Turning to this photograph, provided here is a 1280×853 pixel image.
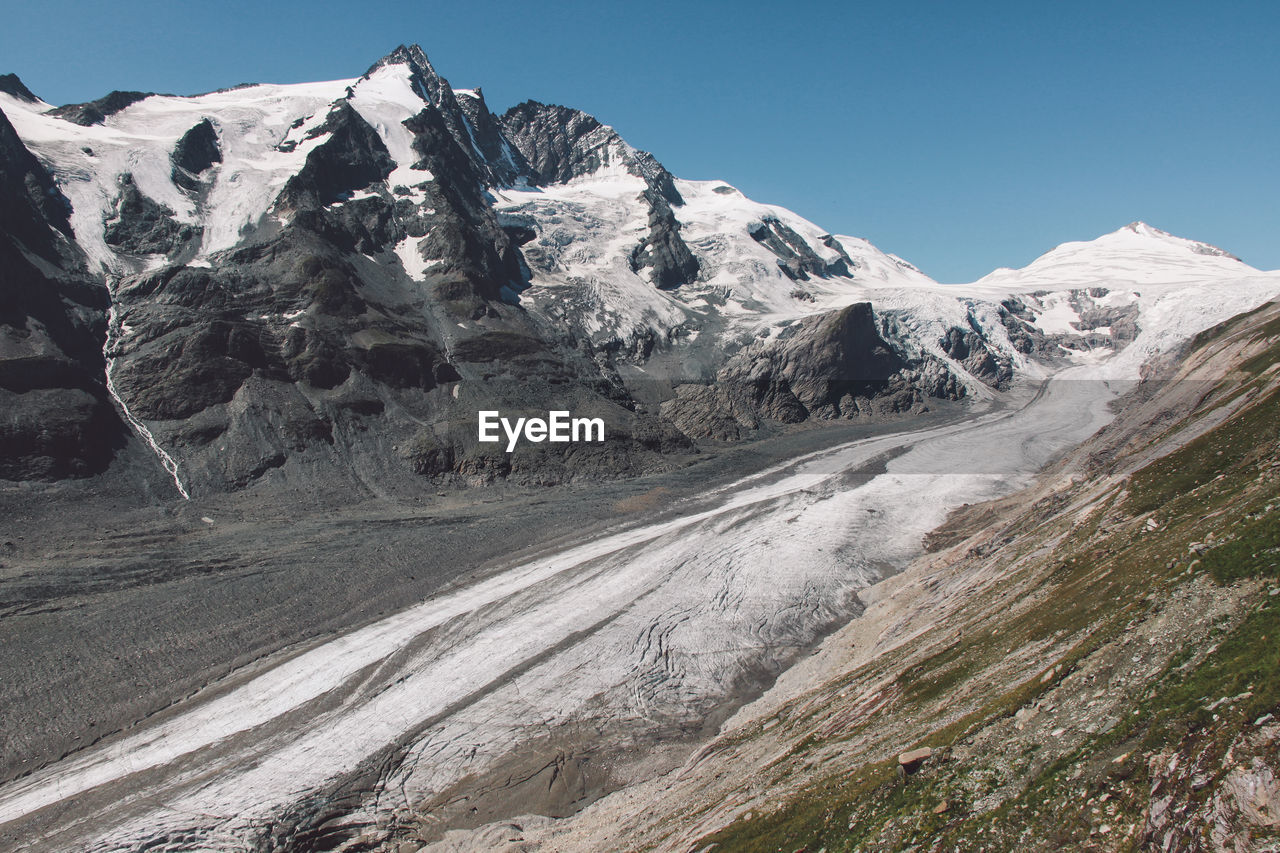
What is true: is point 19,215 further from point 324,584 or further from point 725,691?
point 725,691

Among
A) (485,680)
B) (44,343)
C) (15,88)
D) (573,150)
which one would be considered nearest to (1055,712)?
(485,680)

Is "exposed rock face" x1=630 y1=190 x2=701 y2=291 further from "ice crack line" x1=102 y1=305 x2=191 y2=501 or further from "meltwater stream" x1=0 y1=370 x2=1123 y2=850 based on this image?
"meltwater stream" x1=0 y1=370 x2=1123 y2=850

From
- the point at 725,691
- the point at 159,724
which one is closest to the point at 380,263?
the point at 159,724

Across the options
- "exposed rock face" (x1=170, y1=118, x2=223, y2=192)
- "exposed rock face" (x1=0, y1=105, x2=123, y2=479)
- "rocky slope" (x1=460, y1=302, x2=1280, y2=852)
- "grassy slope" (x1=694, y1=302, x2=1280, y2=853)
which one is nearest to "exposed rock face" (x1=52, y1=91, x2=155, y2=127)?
"exposed rock face" (x1=170, y1=118, x2=223, y2=192)

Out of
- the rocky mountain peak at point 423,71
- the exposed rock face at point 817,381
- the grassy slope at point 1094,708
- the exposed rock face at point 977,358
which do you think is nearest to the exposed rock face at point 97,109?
the rocky mountain peak at point 423,71

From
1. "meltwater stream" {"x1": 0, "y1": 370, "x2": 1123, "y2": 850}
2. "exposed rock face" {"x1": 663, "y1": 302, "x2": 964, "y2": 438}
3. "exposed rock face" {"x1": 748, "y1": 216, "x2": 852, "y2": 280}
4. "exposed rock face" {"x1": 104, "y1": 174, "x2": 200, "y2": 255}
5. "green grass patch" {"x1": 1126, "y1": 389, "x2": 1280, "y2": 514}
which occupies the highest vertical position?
"exposed rock face" {"x1": 748, "y1": 216, "x2": 852, "y2": 280}

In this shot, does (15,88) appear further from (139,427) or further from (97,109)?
(139,427)

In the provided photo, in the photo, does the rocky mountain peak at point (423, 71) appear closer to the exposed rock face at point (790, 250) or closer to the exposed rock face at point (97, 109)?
the exposed rock face at point (97, 109)

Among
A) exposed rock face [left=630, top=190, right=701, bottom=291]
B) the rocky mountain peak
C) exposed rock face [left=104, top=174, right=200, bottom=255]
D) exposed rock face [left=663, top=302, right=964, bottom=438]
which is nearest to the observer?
exposed rock face [left=104, top=174, right=200, bottom=255]
